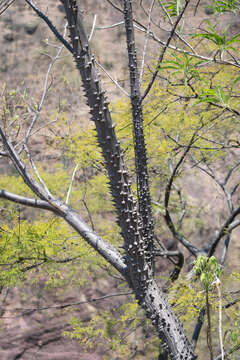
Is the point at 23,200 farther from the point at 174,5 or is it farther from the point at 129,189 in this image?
the point at 174,5

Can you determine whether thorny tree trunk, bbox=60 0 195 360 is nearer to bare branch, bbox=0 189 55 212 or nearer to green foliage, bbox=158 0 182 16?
green foliage, bbox=158 0 182 16

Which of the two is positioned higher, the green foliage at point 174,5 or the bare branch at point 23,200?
the green foliage at point 174,5

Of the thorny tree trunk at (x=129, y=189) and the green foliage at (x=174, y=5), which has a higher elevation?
the green foliage at (x=174, y=5)

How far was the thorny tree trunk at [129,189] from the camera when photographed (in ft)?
6.26

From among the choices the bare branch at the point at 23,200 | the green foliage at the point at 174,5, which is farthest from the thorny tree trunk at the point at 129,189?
the bare branch at the point at 23,200

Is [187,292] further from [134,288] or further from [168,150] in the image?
[168,150]

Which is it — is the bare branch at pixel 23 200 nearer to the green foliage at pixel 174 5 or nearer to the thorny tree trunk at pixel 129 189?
the thorny tree trunk at pixel 129 189

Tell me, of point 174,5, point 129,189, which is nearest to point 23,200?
point 129,189

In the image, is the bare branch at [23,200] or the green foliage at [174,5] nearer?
the green foliage at [174,5]

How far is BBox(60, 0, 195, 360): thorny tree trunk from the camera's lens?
191cm

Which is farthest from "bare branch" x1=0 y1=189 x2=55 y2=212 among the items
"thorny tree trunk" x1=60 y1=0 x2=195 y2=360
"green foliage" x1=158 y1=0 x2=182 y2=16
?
"green foliage" x1=158 y1=0 x2=182 y2=16

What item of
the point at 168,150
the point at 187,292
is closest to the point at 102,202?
the point at 168,150

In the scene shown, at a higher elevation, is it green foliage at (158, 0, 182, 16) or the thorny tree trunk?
green foliage at (158, 0, 182, 16)

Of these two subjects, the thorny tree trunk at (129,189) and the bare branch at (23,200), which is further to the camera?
the bare branch at (23,200)
